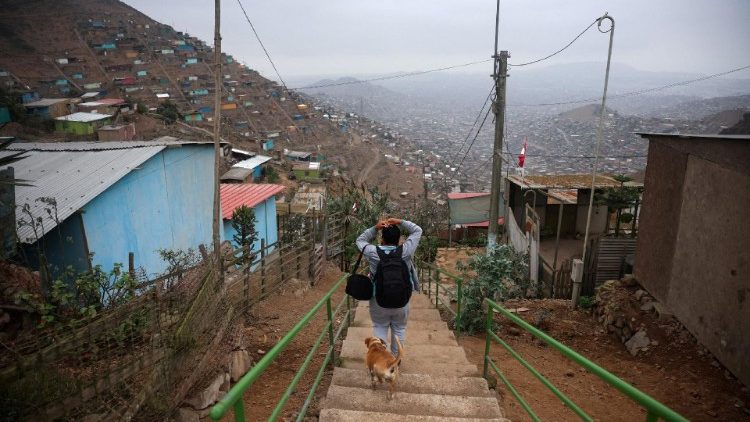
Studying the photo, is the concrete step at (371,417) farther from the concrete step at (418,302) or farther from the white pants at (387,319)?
the concrete step at (418,302)

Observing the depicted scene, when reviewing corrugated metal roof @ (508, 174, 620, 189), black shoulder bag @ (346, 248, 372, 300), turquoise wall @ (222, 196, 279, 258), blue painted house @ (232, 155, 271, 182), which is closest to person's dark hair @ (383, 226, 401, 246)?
black shoulder bag @ (346, 248, 372, 300)

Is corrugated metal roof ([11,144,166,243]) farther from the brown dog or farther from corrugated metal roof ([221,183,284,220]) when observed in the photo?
the brown dog

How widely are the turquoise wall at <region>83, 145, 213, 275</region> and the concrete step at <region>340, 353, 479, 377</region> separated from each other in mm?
7149

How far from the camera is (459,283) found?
6465 millimetres

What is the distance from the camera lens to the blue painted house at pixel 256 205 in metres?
14.3

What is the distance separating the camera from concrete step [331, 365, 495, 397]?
3652 millimetres

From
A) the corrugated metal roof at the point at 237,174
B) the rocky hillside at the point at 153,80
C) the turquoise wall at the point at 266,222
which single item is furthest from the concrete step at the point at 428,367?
the rocky hillside at the point at 153,80

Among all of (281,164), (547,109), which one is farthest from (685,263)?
(547,109)

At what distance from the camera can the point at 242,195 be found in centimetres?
1573

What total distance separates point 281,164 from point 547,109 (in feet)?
392

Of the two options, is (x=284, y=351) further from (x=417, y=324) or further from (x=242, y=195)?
(x=242, y=195)

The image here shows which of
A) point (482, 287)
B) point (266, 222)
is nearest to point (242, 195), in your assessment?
point (266, 222)

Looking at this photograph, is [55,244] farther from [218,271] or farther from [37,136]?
[37,136]

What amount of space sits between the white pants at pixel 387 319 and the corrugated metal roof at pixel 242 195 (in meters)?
11.0
